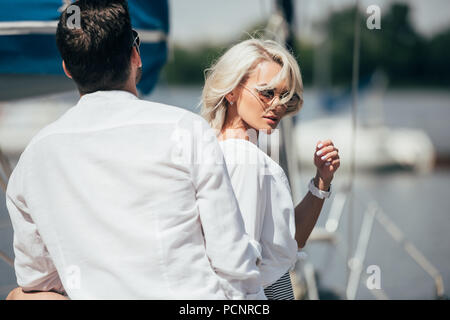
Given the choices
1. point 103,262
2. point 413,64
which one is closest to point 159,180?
point 103,262

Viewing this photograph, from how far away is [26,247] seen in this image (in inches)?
44.4

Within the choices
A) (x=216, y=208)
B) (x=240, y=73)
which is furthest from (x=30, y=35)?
(x=216, y=208)

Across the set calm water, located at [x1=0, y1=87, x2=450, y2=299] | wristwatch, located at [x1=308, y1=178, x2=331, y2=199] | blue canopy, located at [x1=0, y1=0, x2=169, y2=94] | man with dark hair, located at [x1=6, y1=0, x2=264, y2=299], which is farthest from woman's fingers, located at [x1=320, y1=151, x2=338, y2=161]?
blue canopy, located at [x1=0, y1=0, x2=169, y2=94]

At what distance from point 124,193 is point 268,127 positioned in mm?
559

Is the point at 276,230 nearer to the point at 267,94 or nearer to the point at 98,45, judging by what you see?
the point at 267,94

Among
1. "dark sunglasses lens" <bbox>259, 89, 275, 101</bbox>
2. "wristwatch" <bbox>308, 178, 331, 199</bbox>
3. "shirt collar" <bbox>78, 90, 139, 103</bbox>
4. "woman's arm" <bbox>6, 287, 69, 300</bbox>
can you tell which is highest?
"shirt collar" <bbox>78, 90, 139, 103</bbox>

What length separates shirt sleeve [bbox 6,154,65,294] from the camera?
110 centimetres

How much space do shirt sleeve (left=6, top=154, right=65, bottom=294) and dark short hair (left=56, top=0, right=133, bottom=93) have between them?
22cm

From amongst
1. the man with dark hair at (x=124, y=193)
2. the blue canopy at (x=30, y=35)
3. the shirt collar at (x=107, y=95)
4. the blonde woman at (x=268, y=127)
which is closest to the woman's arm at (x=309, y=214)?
the blonde woman at (x=268, y=127)

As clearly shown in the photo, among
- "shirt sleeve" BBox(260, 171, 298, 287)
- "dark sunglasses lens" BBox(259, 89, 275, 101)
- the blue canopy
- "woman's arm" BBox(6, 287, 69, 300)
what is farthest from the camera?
the blue canopy

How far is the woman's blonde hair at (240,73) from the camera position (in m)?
1.47

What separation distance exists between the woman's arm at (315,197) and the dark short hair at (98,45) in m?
0.61

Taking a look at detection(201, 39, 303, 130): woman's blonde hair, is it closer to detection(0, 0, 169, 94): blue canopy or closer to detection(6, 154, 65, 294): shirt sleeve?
detection(6, 154, 65, 294): shirt sleeve

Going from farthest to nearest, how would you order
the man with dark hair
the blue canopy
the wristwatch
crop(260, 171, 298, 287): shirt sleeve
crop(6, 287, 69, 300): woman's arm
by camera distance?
the blue canopy
the wristwatch
crop(260, 171, 298, 287): shirt sleeve
crop(6, 287, 69, 300): woman's arm
the man with dark hair
